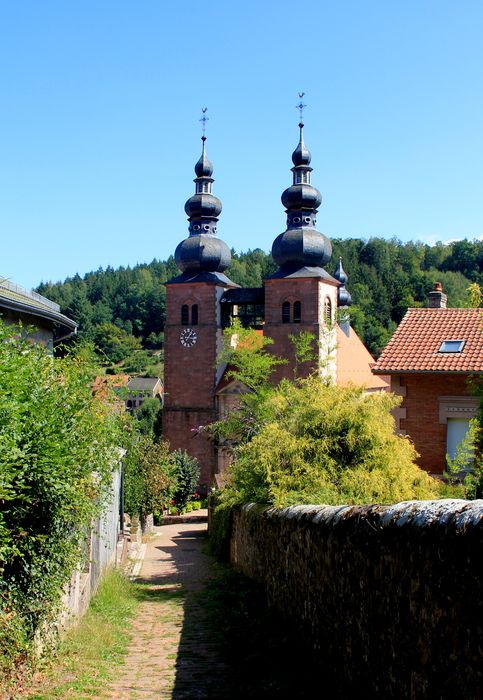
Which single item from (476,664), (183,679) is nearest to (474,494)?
(183,679)

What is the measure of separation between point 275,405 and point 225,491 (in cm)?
357

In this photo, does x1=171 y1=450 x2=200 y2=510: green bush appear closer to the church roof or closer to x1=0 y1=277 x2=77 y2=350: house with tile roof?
the church roof

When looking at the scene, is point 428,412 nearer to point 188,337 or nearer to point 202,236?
point 188,337

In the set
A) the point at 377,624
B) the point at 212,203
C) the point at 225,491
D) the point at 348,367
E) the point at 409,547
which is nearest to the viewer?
the point at 409,547

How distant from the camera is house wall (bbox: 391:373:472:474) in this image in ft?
62.6

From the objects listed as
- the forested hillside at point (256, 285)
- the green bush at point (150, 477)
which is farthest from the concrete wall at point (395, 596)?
the forested hillside at point (256, 285)

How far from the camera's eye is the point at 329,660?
23.5 ft

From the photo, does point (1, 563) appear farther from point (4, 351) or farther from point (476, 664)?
point (476, 664)

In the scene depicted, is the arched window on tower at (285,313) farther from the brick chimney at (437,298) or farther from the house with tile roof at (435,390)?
the house with tile roof at (435,390)

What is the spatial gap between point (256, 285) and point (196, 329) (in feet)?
183

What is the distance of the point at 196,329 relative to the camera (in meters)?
49.6

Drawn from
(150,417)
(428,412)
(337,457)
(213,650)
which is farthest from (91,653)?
(150,417)

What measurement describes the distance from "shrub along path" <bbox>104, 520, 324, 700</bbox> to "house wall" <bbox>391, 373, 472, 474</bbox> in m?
5.51

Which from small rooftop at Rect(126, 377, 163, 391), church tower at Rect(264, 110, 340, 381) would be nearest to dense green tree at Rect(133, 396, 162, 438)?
church tower at Rect(264, 110, 340, 381)
